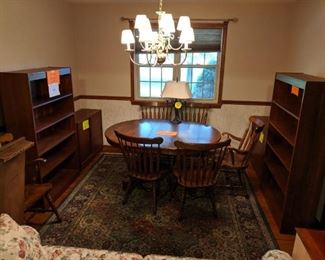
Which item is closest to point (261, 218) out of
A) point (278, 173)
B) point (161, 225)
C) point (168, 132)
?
point (278, 173)

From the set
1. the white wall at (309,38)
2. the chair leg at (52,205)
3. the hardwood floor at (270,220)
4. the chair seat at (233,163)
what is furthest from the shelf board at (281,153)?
the chair leg at (52,205)

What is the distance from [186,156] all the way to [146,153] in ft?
1.32

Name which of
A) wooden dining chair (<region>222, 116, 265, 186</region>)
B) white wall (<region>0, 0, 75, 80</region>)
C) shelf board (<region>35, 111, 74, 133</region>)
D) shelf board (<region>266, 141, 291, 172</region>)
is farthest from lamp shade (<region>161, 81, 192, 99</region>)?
white wall (<region>0, 0, 75, 80</region>)

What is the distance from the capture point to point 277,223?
2.58 meters

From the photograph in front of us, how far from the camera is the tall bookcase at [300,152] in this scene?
212 cm

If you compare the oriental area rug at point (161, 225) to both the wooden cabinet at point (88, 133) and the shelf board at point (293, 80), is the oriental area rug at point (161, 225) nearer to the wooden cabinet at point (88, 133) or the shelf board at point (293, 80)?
the wooden cabinet at point (88, 133)

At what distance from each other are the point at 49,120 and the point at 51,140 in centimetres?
25

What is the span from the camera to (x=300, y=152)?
7.36ft

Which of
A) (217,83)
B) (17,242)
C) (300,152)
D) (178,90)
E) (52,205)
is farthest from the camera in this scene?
(217,83)

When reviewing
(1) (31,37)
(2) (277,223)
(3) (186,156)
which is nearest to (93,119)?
(1) (31,37)

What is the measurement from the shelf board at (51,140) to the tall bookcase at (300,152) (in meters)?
2.50

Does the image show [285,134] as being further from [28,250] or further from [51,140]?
[51,140]

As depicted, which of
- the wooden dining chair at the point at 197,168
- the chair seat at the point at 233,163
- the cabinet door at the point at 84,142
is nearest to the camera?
the wooden dining chair at the point at 197,168

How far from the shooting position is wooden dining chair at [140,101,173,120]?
4.04m
